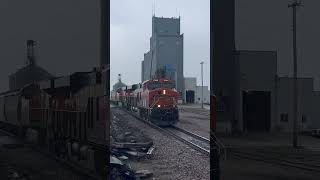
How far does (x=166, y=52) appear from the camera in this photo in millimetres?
2318

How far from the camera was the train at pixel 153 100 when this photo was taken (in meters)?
2.34

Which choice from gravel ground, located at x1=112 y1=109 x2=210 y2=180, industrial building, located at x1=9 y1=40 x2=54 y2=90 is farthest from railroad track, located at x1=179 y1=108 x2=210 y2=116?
industrial building, located at x1=9 y1=40 x2=54 y2=90

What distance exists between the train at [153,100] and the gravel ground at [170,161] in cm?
10

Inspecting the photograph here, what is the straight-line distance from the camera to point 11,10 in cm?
261

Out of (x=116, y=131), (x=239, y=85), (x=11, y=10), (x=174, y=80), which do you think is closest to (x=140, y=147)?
(x=116, y=131)

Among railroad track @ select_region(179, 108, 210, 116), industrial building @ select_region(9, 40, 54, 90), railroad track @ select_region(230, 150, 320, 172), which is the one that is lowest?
railroad track @ select_region(230, 150, 320, 172)

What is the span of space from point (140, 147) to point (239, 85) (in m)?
0.81

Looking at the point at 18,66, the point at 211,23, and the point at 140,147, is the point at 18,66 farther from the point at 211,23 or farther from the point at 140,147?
the point at 211,23

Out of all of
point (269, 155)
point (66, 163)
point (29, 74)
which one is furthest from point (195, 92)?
point (29, 74)

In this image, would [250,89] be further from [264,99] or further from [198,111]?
[198,111]

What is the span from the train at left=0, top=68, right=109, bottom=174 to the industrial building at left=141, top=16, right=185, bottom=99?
0.32 meters

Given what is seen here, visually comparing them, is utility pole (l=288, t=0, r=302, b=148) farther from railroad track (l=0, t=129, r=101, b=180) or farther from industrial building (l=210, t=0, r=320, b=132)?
railroad track (l=0, t=129, r=101, b=180)

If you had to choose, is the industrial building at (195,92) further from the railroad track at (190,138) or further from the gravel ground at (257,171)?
the gravel ground at (257,171)

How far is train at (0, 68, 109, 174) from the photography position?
91.9 inches
